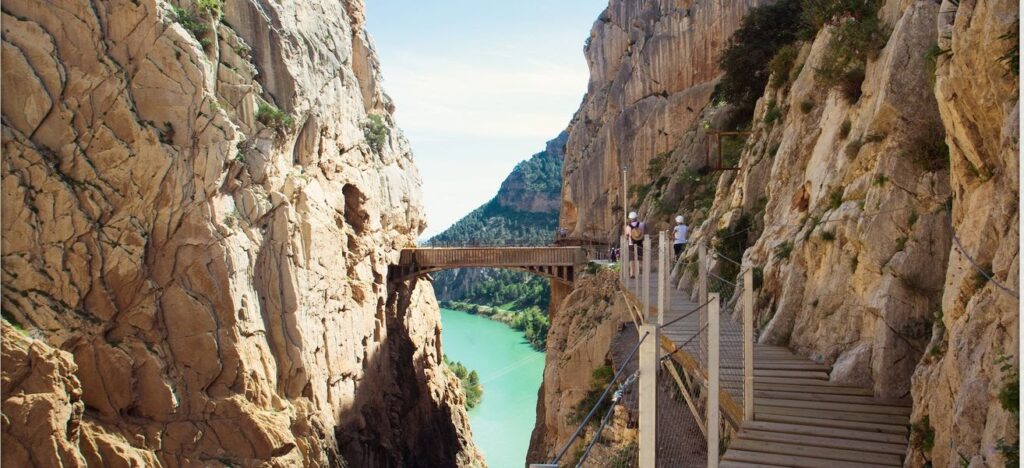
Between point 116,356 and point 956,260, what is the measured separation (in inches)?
873

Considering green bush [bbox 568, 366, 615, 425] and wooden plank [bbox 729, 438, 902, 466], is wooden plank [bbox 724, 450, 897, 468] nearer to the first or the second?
wooden plank [bbox 729, 438, 902, 466]

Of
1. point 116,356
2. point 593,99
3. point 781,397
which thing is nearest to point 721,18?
point 593,99

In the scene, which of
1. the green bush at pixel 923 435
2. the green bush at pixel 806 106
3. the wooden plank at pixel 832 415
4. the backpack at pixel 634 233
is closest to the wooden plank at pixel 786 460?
the green bush at pixel 923 435

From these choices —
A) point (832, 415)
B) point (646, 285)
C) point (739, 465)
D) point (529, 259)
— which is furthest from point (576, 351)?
point (739, 465)

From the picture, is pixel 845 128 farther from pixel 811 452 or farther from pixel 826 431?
pixel 811 452

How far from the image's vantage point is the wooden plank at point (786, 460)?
6078 mm

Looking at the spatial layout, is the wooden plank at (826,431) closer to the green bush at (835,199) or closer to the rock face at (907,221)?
the rock face at (907,221)

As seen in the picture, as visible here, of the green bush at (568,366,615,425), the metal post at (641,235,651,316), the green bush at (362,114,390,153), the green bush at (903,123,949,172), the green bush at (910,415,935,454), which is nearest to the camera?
the green bush at (910,415,935,454)

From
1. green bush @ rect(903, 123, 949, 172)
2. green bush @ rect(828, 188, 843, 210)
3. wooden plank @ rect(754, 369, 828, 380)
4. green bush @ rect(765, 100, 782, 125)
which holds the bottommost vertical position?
wooden plank @ rect(754, 369, 828, 380)

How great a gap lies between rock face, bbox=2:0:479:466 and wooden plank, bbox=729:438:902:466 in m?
18.8

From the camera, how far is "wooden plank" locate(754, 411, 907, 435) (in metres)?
6.67

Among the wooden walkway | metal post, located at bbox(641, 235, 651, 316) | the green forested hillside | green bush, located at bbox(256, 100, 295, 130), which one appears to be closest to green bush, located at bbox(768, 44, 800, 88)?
metal post, located at bbox(641, 235, 651, 316)

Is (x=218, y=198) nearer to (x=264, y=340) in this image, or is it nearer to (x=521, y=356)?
(x=264, y=340)

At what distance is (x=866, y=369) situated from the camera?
7898 mm
